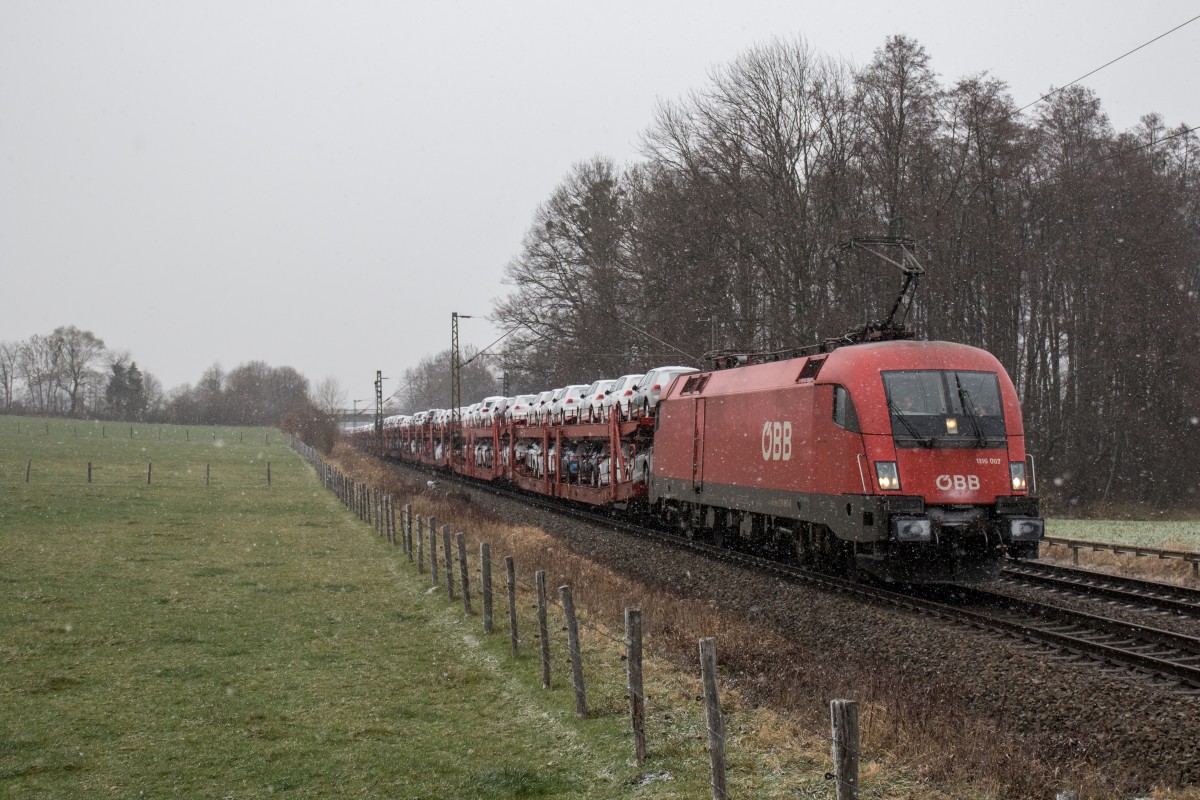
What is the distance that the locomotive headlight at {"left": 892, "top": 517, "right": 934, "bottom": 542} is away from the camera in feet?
41.6

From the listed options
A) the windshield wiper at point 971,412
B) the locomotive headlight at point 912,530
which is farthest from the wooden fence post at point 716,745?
the windshield wiper at point 971,412

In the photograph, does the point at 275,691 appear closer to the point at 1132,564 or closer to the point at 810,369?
the point at 810,369

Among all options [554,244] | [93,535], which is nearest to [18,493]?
[93,535]

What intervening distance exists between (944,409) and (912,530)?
1.77m

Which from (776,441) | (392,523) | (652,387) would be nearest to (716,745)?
(776,441)

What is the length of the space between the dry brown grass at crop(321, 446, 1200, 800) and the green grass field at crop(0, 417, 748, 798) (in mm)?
771

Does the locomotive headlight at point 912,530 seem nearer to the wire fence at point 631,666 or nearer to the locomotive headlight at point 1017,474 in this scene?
the locomotive headlight at point 1017,474

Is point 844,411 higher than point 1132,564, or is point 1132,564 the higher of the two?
point 844,411

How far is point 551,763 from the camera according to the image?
767 centimetres

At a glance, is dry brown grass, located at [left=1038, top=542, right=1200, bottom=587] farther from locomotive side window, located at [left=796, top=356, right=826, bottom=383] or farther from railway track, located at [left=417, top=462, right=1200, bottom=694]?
locomotive side window, located at [left=796, top=356, right=826, bottom=383]

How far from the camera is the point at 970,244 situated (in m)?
35.3

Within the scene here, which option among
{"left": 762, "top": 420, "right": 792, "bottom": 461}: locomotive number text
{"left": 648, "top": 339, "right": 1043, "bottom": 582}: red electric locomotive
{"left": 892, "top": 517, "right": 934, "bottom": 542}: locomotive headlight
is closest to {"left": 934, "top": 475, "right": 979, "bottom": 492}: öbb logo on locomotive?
{"left": 648, "top": 339, "right": 1043, "bottom": 582}: red electric locomotive

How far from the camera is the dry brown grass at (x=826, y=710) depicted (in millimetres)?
6684

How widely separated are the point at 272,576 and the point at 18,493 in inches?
773
